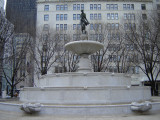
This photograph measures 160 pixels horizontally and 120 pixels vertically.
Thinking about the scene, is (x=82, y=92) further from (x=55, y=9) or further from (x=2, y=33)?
(x=55, y=9)

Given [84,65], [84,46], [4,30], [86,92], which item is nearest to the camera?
[86,92]

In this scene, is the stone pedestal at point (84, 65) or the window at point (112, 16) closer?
the stone pedestal at point (84, 65)

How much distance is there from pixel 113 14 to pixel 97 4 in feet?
18.8

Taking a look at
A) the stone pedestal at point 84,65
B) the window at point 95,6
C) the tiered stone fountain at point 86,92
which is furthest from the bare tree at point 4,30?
the window at point 95,6

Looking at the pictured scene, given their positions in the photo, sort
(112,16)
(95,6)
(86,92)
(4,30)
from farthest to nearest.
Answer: (95,6)
(112,16)
(4,30)
(86,92)

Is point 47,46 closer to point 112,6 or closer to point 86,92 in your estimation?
point 86,92

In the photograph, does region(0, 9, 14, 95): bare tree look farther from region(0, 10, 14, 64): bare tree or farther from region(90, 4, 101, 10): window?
region(90, 4, 101, 10): window

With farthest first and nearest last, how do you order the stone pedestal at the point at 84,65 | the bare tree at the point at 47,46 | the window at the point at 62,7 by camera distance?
the window at the point at 62,7 → the bare tree at the point at 47,46 → the stone pedestal at the point at 84,65

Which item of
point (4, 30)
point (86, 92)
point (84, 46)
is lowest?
point (86, 92)

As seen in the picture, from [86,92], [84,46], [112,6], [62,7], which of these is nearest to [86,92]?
[86,92]

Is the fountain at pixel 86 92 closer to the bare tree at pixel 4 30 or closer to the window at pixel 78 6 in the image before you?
the bare tree at pixel 4 30

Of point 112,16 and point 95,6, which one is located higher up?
point 95,6

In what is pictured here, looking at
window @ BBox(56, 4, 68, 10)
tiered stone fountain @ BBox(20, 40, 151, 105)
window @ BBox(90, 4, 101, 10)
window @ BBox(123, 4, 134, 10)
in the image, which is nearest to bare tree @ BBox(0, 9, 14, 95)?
tiered stone fountain @ BBox(20, 40, 151, 105)

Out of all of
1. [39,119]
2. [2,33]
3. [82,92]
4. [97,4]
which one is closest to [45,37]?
[2,33]
